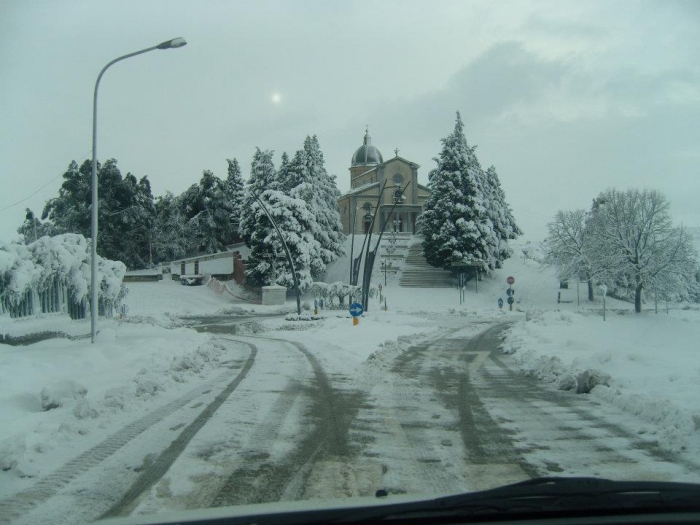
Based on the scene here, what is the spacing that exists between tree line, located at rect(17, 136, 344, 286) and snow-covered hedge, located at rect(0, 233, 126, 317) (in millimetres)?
A: 23702

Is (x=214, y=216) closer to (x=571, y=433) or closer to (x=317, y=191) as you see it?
(x=317, y=191)

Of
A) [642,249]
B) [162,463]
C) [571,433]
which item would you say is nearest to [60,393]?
[162,463]

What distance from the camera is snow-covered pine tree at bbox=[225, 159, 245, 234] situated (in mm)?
72688

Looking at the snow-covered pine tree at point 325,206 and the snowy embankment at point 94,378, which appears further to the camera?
the snow-covered pine tree at point 325,206

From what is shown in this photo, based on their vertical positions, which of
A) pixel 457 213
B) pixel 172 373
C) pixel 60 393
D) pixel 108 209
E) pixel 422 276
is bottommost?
pixel 172 373

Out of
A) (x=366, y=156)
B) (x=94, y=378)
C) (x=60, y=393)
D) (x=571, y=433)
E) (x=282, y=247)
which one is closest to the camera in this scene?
(x=571, y=433)

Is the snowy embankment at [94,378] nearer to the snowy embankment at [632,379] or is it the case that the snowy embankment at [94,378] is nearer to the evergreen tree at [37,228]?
the snowy embankment at [632,379]

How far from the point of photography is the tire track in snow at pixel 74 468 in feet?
14.9

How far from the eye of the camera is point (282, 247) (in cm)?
4919

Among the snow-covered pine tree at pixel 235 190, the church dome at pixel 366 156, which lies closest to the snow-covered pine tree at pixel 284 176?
the snow-covered pine tree at pixel 235 190

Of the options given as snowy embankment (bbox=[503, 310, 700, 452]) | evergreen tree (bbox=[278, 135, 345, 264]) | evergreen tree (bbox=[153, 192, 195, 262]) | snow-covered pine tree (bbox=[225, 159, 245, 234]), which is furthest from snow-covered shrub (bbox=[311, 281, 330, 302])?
snow-covered pine tree (bbox=[225, 159, 245, 234])

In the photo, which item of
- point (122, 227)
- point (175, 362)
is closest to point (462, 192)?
point (122, 227)

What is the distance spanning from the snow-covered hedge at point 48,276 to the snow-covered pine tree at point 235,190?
1812 inches

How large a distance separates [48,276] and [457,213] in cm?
3621
